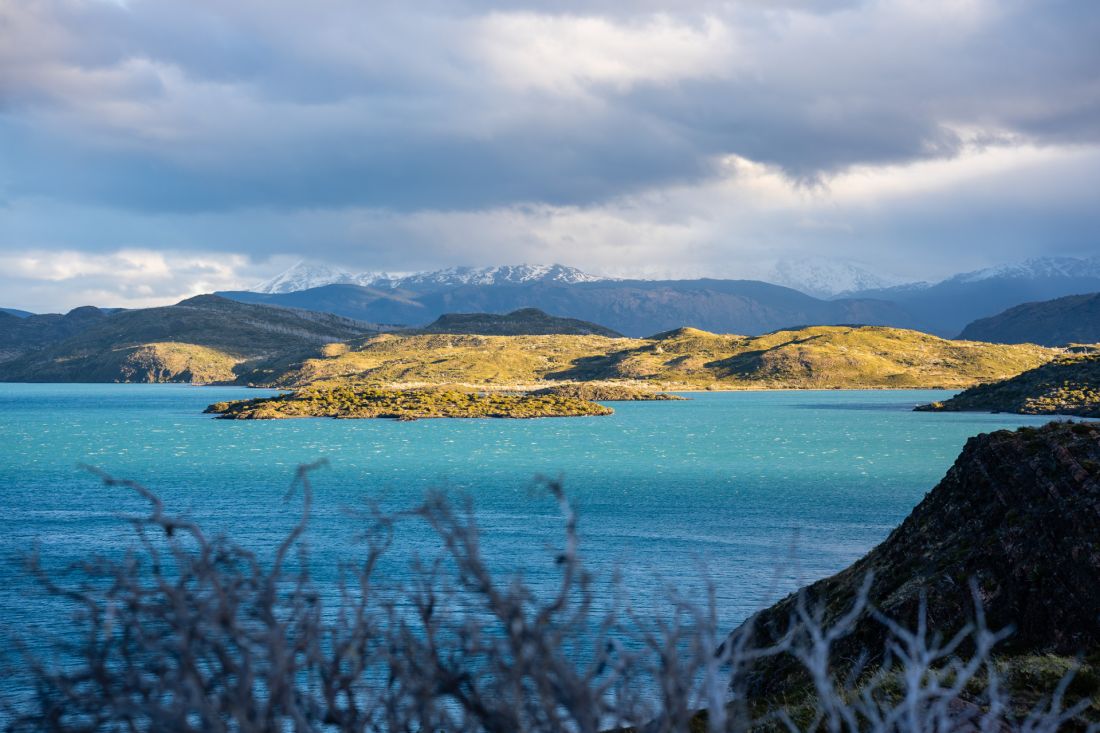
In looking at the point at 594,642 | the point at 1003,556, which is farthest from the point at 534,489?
the point at 1003,556

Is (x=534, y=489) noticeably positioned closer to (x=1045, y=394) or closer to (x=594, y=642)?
(x=594, y=642)

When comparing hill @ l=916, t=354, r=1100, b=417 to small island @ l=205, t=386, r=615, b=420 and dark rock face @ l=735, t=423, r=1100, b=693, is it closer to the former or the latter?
small island @ l=205, t=386, r=615, b=420

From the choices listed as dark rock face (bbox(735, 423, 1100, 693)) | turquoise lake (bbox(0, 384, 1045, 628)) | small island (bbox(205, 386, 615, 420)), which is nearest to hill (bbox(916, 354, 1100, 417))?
turquoise lake (bbox(0, 384, 1045, 628))

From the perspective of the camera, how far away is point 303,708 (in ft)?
26.2

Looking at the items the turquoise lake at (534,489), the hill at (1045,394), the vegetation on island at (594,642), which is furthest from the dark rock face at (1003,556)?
the hill at (1045,394)

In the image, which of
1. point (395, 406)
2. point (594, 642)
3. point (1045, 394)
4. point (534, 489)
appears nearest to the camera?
point (534, 489)

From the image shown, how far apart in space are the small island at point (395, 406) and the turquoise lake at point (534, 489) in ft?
61.7

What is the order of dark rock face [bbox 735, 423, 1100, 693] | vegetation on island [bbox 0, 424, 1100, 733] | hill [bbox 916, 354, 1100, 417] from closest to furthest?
vegetation on island [bbox 0, 424, 1100, 733]
dark rock face [bbox 735, 423, 1100, 693]
hill [bbox 916, 354, 1100, 417]

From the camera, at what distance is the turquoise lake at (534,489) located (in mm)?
37688

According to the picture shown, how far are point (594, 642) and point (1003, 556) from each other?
1016cm

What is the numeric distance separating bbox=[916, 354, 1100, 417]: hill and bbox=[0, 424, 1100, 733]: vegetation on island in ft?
384

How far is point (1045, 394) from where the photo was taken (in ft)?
494

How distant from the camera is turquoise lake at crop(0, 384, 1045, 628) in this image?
37.7 meters

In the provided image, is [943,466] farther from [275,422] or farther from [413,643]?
[275,422]
